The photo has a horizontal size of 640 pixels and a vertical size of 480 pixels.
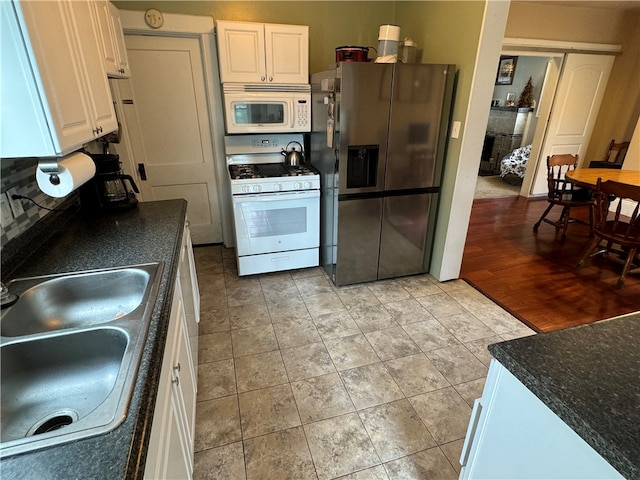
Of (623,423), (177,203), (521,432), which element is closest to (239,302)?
(177,203)

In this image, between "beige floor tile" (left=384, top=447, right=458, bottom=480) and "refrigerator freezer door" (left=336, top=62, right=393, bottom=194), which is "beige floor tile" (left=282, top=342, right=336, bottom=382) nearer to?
"beige floor tile" (left=384, top=447, right=458, bottom=480)

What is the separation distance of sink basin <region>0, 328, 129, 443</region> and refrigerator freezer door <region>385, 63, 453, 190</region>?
2.18m

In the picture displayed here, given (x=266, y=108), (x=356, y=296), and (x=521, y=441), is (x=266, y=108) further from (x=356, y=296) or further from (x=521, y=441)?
(x=521, y=441)

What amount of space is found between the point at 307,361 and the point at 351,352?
29 cm

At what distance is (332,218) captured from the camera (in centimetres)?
285

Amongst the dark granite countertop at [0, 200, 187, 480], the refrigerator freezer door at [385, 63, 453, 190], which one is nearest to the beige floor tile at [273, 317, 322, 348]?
the dark granite countertop at [0, 200, 187, 480]

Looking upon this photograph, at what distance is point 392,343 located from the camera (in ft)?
7.54

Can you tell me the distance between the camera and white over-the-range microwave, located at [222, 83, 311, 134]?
280 centimetres

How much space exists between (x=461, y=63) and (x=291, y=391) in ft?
8.19

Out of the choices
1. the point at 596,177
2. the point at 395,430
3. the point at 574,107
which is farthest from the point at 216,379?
the point at 574,107

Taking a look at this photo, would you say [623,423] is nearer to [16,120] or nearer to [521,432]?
[521,432]

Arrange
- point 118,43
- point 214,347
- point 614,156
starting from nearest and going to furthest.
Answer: point 118,43 < point 214,347 < point 614,156

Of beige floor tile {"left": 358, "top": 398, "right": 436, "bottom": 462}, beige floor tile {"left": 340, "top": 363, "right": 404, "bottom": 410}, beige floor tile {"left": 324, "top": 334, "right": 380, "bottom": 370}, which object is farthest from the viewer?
beige floor tile {"left": 324, "top": 334, "right": 380, "bottom": 370}

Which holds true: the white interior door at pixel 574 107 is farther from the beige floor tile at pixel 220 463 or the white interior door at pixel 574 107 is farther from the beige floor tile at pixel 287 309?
the beige floor tile at pixel 220 463
